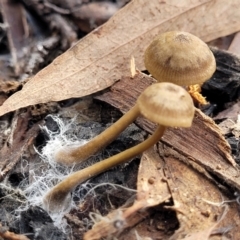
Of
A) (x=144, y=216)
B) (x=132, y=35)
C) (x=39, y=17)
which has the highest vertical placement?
(x=132, y=35)

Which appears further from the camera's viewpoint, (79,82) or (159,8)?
(159,8)

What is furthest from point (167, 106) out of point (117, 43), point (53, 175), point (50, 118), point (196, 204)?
point (117, 43)

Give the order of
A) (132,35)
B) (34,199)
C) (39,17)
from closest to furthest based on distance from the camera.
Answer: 1. (34,199)
2. (132,35)
3. (39,17)

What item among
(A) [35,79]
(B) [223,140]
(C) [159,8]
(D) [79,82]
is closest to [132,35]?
(C) [159,8]

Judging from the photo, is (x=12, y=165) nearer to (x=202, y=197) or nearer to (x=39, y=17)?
(x=202, y=197)

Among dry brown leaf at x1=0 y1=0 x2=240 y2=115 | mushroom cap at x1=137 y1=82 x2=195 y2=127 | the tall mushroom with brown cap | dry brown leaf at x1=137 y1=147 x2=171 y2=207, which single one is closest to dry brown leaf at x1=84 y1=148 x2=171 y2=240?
dry brown leaf at x1=137 y1=147 x2=171 y2=207

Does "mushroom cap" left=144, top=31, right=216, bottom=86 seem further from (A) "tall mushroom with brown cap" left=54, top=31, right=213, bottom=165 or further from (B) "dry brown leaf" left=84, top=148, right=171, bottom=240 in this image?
(B) "dry brown leaf" left=84, top=148, right=171, bottom=240

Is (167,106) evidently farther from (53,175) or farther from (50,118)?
(50,118)
